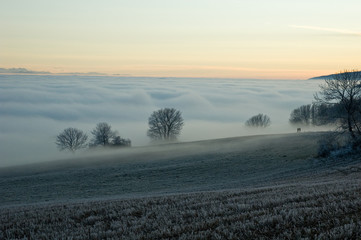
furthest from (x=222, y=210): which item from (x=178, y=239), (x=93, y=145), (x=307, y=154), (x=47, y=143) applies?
(x=47, y=143)

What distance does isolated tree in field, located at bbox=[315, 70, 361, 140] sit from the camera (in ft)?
137

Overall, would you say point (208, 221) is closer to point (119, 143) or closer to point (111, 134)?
point (119, 143)

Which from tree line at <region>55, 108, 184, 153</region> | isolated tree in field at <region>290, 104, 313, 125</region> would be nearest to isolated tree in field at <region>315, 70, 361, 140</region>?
tree line at <region>55, 108, 184, 153</region>

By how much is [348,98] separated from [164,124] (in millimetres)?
68284

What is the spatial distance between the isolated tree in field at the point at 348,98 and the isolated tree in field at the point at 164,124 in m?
65.7

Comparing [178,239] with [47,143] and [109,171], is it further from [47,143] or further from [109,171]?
[47,143]

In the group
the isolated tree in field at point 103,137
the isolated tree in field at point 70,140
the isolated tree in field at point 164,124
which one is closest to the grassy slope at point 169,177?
the isolated tree in field at point 103,137

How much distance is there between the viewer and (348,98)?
4244 cm

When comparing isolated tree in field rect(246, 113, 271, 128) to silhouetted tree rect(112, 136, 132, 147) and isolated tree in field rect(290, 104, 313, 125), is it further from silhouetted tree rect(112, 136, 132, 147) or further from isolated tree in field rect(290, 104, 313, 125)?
silhouetted tree rect(112, 136, 132, 147)

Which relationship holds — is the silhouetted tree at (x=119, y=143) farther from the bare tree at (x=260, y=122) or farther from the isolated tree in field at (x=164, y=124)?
the bare tree at (x=260, y=122)

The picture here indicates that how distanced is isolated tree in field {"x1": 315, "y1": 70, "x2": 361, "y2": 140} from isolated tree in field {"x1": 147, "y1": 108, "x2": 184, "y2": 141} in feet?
216

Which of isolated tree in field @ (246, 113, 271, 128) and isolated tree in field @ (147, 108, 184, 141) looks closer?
isolated tree in field @ (147, 108, 184, 141)

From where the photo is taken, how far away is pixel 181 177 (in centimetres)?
3772

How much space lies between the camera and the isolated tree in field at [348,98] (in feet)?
137
